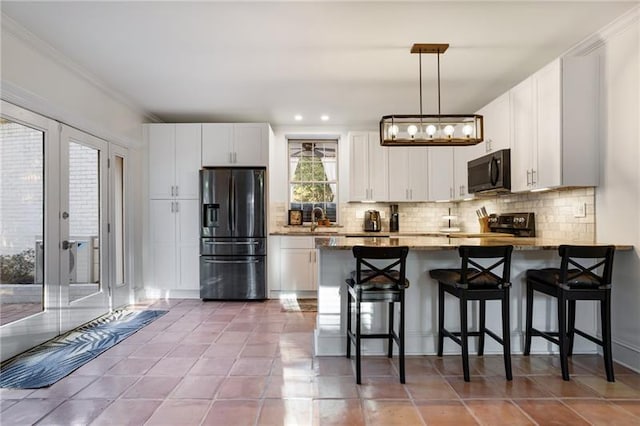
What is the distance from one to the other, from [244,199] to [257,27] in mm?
2534

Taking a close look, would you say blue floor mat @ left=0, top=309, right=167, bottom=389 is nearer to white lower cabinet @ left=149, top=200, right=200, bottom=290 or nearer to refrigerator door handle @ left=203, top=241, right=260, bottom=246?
white lower cabinet @ left=149, top=200, right=200, bottom=290

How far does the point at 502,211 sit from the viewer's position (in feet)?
15.5

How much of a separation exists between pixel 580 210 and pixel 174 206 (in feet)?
15.2

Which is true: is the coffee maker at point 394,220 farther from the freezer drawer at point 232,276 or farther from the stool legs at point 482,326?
the stool legs at point 482,326

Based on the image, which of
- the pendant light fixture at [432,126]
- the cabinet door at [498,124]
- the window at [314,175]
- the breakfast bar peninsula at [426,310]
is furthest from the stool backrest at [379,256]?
the window at [314,175]

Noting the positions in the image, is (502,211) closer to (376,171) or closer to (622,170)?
(376,171)

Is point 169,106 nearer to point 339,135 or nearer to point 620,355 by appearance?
point 339,135

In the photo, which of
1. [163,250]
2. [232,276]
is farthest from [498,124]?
[163,250]

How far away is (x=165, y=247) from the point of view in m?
5.19

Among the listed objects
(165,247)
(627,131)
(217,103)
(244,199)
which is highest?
(217,103)

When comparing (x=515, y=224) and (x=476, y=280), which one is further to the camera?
(x=515, y=224)

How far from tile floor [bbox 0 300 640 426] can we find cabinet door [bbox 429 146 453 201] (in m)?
2.88

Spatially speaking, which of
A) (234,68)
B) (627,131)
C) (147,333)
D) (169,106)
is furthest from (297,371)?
(169,106)

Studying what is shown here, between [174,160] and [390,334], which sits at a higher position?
[174,160]
